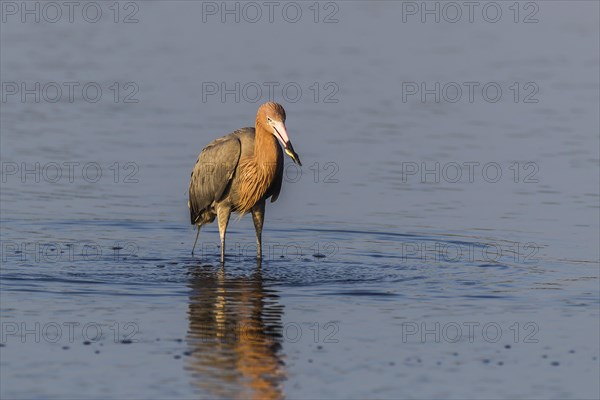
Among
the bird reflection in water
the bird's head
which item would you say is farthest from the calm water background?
the bird's head

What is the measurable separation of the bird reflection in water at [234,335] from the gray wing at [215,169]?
3.18 ft

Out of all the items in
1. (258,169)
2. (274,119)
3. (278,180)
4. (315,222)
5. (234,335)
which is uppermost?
(274,119)

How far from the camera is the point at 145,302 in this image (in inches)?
484

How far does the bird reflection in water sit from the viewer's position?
384 inches

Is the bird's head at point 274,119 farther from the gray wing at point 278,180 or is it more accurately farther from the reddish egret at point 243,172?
the gray wing at point 278,180

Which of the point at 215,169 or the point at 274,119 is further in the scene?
the point at 215,169

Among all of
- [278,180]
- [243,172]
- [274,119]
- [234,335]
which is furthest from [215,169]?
[234,335]

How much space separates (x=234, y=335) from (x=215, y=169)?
3.75m

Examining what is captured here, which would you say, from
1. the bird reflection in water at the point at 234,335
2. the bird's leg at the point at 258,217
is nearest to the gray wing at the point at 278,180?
the bird's leg at the point at 258,217

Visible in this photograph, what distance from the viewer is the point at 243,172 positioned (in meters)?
14.6

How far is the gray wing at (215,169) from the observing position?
14.6 metres

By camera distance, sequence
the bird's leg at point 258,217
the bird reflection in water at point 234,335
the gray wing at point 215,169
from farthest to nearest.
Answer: the bird's leg at point 258,217 → the gray wing at point 215,169 → the bird reflection in water at point 234,335

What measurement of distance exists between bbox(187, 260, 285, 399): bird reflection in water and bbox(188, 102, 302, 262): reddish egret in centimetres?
83

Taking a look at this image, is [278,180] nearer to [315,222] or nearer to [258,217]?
[258,217]
